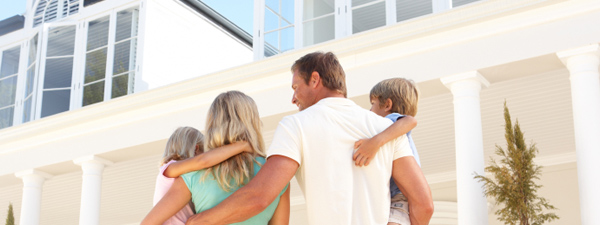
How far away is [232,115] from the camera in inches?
96.0

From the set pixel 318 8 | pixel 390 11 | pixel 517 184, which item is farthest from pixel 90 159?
pixel 517 184

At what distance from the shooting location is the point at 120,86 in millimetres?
12828

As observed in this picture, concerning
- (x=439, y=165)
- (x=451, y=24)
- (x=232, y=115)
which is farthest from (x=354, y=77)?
(x=232, y=115)

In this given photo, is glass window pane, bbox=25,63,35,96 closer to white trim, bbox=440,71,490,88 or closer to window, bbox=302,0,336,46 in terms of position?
window, bbox=302,0,336,46

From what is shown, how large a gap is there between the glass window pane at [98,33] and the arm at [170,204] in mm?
11481

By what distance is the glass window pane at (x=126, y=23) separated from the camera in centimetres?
1316

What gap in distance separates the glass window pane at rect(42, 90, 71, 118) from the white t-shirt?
475 inches

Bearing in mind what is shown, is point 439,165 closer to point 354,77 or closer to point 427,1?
point 427,1

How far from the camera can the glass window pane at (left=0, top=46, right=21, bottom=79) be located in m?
15.0

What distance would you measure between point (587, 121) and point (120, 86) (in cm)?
855

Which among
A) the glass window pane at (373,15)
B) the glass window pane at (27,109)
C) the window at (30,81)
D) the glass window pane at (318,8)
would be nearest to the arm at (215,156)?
the glass window pane at (373,15)

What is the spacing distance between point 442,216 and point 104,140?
19.2 ft

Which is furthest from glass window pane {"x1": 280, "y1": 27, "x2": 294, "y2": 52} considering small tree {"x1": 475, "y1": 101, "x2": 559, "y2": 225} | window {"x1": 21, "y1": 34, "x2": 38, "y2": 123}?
window {"x1": 21, "y1": 34, "x2": 38, "y2": 123}

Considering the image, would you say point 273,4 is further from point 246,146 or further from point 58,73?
point 246,146
